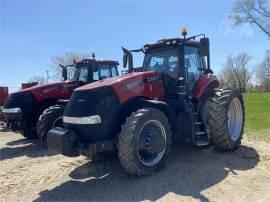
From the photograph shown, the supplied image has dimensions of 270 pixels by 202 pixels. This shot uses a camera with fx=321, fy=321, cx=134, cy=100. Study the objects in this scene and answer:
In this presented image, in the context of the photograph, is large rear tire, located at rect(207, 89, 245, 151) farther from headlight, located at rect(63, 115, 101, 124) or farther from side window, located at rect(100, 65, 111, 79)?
side window, located at rect(100, 65, 111, 79)

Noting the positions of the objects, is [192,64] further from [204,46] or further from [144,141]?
[144,141]

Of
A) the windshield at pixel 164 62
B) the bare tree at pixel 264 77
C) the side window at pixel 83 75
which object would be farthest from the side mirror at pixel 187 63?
the bare tree at pixel 264 77

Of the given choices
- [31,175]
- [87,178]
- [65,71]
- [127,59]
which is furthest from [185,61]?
[65,71]

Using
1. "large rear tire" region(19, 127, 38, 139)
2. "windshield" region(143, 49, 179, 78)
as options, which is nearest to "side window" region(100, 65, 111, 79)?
"large rear tire" region(19, 127, 38, 139)

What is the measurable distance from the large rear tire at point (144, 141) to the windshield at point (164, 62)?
1.55 meters

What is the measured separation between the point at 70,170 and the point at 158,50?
3.37m

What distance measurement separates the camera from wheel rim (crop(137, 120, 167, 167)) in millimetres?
5789

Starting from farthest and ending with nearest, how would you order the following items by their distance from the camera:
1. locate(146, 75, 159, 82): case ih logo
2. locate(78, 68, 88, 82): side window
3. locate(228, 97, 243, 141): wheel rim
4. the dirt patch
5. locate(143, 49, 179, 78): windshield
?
locate(78, 68, 88, 82): side window, locate(228, 97, 243, 141): wheel rim, locate(143, 49, 179, 78): windshield, locate(146, 75, 159, 82): case ih logo, the dirt patch

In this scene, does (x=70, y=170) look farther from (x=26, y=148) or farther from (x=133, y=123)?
(x=26, y=148)

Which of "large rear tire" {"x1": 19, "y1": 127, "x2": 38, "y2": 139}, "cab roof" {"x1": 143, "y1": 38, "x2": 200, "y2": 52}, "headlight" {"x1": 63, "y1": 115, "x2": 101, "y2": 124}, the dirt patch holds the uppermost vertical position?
"cab roof" {"x1": 143, "y1": 38, "x2": 200, "y2": 52}

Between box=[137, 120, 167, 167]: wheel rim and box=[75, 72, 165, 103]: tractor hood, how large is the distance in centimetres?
69

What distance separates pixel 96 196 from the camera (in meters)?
5.22

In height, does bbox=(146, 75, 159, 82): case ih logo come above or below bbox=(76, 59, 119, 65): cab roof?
below

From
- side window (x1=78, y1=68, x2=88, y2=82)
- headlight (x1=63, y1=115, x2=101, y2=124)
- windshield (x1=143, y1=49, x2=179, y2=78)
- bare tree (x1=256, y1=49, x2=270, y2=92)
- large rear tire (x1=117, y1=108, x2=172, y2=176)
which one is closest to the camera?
large rear tire (x1=117, y1=108, x2=172, y2=176)
